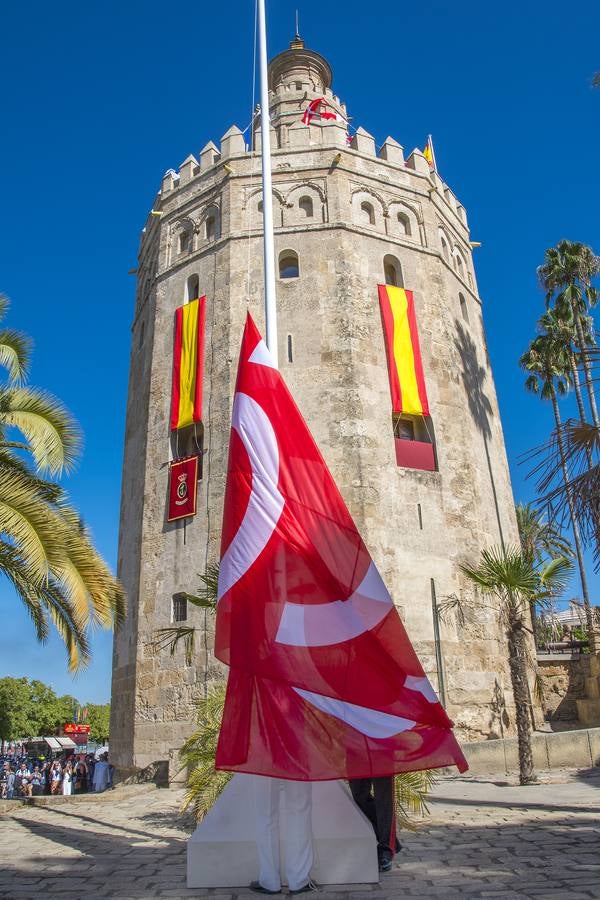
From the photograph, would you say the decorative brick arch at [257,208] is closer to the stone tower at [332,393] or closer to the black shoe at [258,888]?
the stone tower at [332,393]

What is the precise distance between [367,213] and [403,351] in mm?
5044

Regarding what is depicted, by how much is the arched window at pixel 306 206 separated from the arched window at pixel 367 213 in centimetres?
157

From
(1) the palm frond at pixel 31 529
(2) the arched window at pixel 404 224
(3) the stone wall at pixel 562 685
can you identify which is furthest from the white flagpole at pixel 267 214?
(3) the stone wall at pixel 562 685

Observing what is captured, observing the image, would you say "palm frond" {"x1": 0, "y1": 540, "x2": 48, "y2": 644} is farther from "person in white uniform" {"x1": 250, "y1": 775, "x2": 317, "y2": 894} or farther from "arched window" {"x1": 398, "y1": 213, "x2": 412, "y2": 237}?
"arched window" {"x1": 398, "y1": 213, "x2": 412, "y2": 237}

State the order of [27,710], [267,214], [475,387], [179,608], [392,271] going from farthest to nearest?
[27,710] → [475,387] → [392,271] → [179,608] → [267,214]

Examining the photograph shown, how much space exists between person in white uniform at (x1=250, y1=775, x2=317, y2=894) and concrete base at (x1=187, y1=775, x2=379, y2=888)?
0.12 metres

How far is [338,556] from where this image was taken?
6250 mm

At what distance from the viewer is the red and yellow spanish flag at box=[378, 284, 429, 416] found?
18.3 m

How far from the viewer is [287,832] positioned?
16.3ft

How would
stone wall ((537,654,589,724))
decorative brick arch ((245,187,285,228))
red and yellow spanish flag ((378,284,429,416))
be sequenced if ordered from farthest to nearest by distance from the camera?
1. decorative brick arch ((245,187,285,228))
2. stone wall ((537,654,589,724))
3. red and yellow spanish flag ((378,284,429,416))

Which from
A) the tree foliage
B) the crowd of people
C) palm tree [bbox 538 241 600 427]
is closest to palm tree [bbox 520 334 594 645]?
palm tree [bbox 538 241 600 427]

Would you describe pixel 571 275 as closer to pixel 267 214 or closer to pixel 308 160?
pixel 308 160

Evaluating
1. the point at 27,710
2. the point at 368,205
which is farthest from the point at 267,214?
the point at 27,710

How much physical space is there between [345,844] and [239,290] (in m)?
16.2
